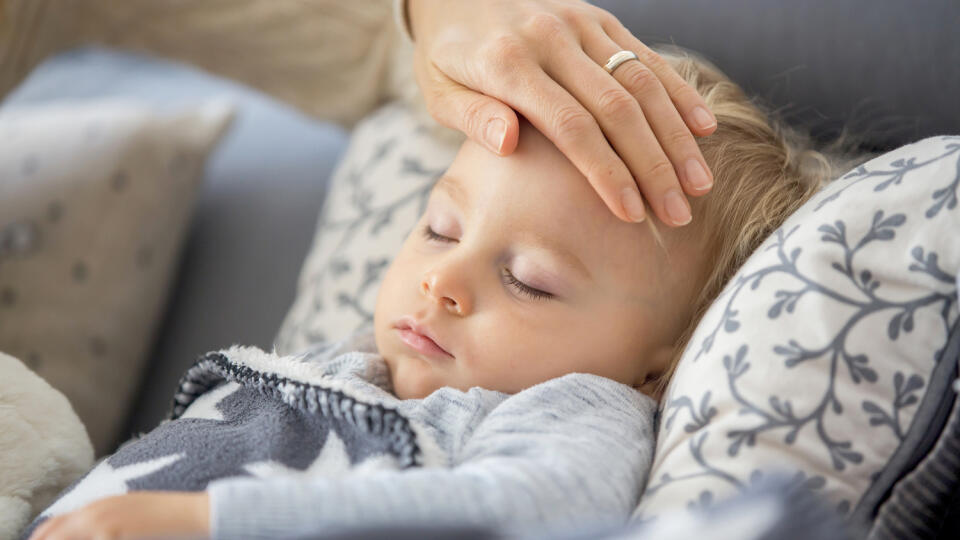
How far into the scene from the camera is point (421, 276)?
2.76 feet

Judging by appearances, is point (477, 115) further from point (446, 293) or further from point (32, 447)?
point (32, 447)

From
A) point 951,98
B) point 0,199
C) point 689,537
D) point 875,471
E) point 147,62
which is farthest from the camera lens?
point 147,62

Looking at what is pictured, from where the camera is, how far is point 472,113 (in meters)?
0.89

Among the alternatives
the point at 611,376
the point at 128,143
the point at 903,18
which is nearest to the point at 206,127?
the point at 128,143

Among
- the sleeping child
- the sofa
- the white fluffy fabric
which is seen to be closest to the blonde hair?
the sleeping child

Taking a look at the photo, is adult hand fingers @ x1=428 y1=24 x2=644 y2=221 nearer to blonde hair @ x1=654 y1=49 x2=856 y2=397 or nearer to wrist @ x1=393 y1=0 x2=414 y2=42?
blonde hair @ x1=654 y1=49 x2=856 y2=397

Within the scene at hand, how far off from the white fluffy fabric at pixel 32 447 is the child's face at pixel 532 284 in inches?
13.0

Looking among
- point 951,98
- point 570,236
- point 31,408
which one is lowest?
point 31,408

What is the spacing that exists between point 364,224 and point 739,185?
55 centimetres

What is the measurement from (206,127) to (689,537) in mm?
1279

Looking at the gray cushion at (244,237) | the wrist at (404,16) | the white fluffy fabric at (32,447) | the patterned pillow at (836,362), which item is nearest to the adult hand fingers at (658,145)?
the patterned pillow at (836,362)

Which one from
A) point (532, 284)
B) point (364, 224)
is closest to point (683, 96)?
point (532, 284)

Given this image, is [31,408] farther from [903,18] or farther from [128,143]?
[903,18]

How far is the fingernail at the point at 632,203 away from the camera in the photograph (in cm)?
80
